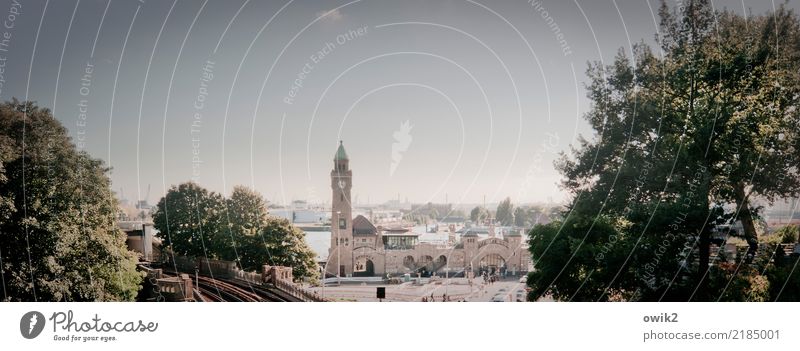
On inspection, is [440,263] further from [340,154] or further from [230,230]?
[230,230]

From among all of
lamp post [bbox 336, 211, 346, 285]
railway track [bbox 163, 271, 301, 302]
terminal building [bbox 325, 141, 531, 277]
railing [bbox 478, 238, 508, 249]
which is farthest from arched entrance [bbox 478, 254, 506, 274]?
railway track [bbox 163, 271, 301, 302]

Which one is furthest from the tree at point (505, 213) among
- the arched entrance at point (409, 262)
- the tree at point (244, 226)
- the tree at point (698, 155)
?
the tree at point (244, 226)

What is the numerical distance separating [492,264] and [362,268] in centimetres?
369

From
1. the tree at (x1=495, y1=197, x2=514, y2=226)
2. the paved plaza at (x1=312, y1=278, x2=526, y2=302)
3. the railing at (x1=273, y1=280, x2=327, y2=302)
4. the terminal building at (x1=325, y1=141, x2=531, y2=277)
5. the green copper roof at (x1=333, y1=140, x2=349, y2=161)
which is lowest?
the paved plaza at (x1=312, y1=278, x2=526, y2=302)

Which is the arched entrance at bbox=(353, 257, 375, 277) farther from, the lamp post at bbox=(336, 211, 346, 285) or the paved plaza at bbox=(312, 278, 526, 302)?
the paved plaza at bbox=(312, 278, 526, 302)

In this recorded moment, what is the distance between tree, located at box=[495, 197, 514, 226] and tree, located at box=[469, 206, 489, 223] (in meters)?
0.31

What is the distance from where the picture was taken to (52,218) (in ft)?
28.2

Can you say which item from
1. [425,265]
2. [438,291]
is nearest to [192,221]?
[438,291]

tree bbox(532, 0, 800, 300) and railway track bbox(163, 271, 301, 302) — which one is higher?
tree bbox(532, 0, 800, 300)

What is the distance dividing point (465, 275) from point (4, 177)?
10.1m

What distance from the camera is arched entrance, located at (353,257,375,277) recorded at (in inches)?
530

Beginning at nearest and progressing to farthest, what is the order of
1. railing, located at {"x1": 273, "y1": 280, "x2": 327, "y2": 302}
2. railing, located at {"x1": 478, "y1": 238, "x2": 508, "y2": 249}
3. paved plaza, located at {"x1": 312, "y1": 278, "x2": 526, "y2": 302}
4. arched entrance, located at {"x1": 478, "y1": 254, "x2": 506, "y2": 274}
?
railing, located at {"x1": 273, "y1": 280, "x2": 327, "y2": 302} < paved plaza, located at {"x1": 312, "y1": 278, "x2": 526, "y2": 302} < arched entrance, located at {"x1": 478, "y1": 254, "x2": 506, "y2": 274} < railing, located at {"x1": 478, "y1": 238, "x2": 508, "y2": 249}
